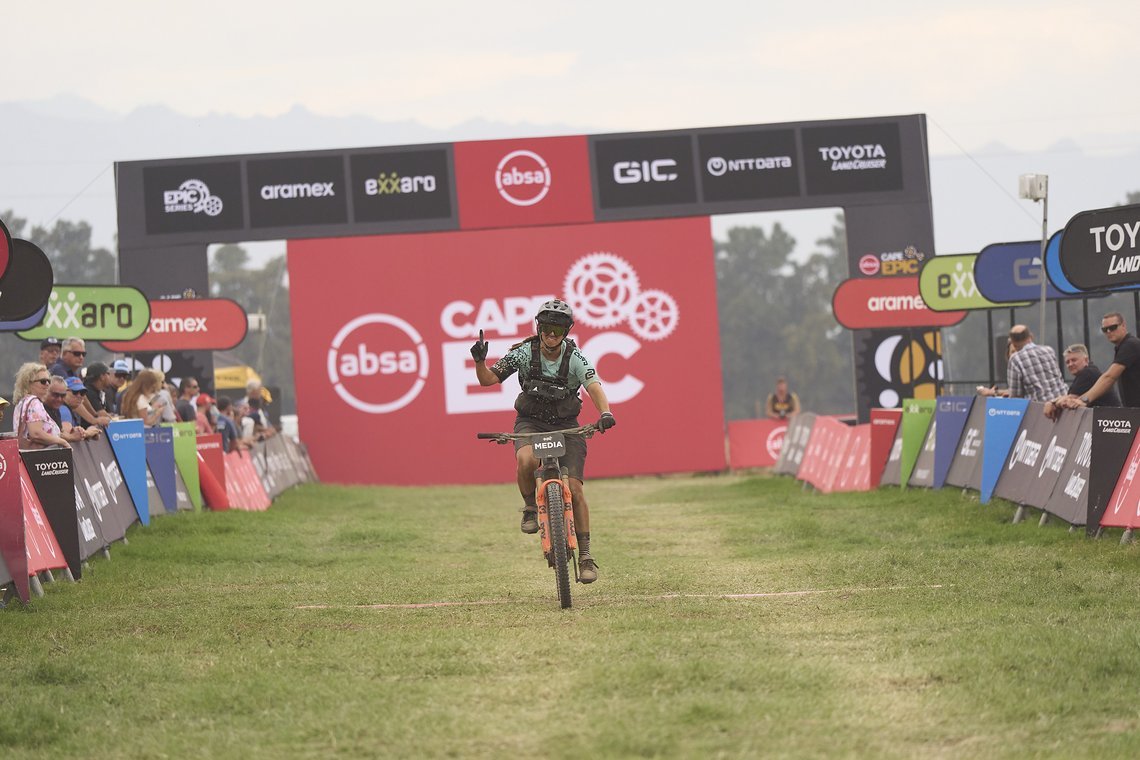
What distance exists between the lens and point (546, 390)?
34.0 ft

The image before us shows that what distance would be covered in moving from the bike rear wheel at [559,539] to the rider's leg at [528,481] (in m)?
0.30

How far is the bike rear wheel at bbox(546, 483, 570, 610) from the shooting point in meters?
9.84

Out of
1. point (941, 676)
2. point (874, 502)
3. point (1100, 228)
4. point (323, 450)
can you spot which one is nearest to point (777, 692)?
point (941, 676)

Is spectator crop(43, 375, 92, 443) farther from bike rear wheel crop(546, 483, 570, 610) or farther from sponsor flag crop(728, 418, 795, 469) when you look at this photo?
sponsor flag crop(728, 418, 795, 469)

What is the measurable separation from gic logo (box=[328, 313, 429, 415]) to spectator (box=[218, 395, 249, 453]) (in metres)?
7.14

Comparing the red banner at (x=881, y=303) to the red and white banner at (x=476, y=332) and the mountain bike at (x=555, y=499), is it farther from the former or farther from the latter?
the mountain bike at (x=555, y=499)

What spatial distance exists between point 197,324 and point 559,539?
17.6 metres

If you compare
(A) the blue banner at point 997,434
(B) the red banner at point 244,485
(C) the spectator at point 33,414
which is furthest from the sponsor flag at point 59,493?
(A) the blue banner at point 997,434

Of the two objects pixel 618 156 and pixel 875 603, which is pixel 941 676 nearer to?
pixel 875 603

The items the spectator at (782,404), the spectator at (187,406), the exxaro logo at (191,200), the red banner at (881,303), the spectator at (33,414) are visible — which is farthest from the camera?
the spectator at (782,404)

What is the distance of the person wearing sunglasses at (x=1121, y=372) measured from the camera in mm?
13320

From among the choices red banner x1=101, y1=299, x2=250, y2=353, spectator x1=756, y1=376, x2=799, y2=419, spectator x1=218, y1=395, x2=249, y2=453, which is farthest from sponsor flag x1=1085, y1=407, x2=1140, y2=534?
spectator x1=756, y1=376, x2=799, y2=419

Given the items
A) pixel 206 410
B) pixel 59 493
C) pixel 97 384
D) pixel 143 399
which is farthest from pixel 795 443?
pixel 59 493

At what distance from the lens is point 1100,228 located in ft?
44.0
